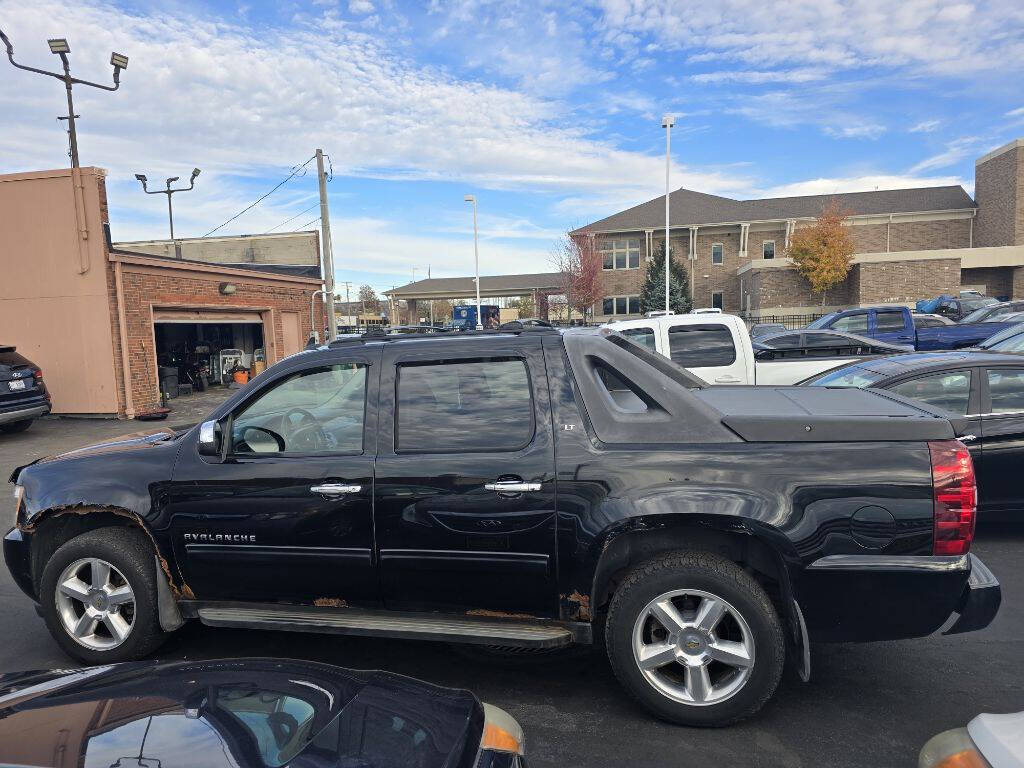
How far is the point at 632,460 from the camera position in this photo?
3197 millimetres

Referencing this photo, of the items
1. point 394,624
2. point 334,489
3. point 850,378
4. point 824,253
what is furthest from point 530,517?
point 824,253

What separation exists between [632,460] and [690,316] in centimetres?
665

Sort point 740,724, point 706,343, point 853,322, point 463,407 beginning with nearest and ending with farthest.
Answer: point 740,724 < point 463,407 < point 706,343 < point 853,322

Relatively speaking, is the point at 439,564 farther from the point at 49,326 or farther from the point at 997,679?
the point at 49,326

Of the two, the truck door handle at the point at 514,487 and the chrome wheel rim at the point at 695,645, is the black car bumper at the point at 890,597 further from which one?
the truck door handle at the point at 514,487

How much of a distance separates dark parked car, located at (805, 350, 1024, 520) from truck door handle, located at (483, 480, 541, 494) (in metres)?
4.12

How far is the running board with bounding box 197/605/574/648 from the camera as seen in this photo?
3.27 meters

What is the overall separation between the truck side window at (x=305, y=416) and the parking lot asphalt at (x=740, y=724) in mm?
1333

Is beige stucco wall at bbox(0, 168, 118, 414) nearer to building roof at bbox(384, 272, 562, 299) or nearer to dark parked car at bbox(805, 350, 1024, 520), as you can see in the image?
dark parked car at bbox(805, 350, 1024, 520)

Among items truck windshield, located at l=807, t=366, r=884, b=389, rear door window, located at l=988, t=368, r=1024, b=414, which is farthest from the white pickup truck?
rear door window, located at l=988, t=368, r=1024, b=414

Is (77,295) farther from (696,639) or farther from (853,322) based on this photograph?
(853,322)

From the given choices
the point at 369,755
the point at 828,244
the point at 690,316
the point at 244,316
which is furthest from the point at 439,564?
the point at 828,244

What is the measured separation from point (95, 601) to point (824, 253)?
41907 mm

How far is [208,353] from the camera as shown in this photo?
21797mm
